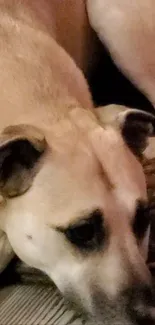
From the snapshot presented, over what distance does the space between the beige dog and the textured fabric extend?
55 millimetres

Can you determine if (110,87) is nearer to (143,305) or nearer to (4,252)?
(4,252)

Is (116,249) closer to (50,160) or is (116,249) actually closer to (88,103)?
(50,160)

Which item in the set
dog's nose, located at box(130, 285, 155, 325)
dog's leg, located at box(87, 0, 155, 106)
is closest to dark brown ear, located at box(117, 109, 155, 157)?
dog's nose, located at box(130, 285, 155, 325)

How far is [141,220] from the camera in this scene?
162cm

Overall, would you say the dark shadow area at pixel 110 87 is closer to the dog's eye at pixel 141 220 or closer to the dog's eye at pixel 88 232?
the dog's eye at pixel 141 220

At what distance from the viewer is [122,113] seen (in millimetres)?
1708

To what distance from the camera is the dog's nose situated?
4.95 ft

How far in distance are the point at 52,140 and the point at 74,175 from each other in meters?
0.10

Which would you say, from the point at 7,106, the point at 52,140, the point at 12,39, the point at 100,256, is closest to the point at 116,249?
the point at 100,256

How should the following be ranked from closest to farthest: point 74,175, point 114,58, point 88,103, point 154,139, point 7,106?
1. point 74,175
2. point 7,106
3. point 88,103
4. point 154,139
5. point 114,58

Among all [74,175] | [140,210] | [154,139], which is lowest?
[154,139]

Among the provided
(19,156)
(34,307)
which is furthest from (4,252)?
(19,156)

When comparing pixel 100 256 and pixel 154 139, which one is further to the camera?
pixel 154 139

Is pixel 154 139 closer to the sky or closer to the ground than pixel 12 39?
closer to the ground
